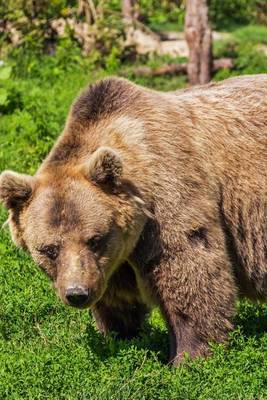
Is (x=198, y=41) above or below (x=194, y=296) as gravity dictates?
below

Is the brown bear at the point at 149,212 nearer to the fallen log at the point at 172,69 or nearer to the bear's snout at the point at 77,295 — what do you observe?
the bear's snout at the point at 77,295

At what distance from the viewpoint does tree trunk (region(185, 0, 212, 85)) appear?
13094mm

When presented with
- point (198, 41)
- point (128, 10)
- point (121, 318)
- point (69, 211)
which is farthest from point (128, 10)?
point (69, 211)

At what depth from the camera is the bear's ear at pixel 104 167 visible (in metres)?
5.75

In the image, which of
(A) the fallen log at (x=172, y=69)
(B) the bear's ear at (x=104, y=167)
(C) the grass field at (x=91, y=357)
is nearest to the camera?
(C) the grass field at (x=91, y=357)

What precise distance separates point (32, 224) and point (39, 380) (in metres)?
0.92

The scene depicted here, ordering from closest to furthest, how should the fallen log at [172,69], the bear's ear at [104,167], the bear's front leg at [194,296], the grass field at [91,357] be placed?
the grass field at [91,357], the bear's ear at [104,167], the bear's front leg at [194,296], the fallen log at [172,69]

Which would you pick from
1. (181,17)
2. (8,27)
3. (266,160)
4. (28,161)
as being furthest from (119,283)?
(181,17)

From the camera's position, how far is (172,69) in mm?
13883

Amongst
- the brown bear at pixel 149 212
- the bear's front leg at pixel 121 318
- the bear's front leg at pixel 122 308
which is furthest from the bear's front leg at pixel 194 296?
the bear's front leg at pixel 121 318

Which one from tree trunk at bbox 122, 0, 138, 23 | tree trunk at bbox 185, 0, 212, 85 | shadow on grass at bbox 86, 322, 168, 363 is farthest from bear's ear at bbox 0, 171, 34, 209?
tree trunk at bbox 122, 0, 138, 23

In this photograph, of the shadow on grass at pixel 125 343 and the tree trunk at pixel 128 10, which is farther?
the tree trunk at pixel 128 10

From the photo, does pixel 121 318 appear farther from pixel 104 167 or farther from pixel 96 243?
pixel 104 167

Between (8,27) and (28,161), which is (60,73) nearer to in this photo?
(8,27)
